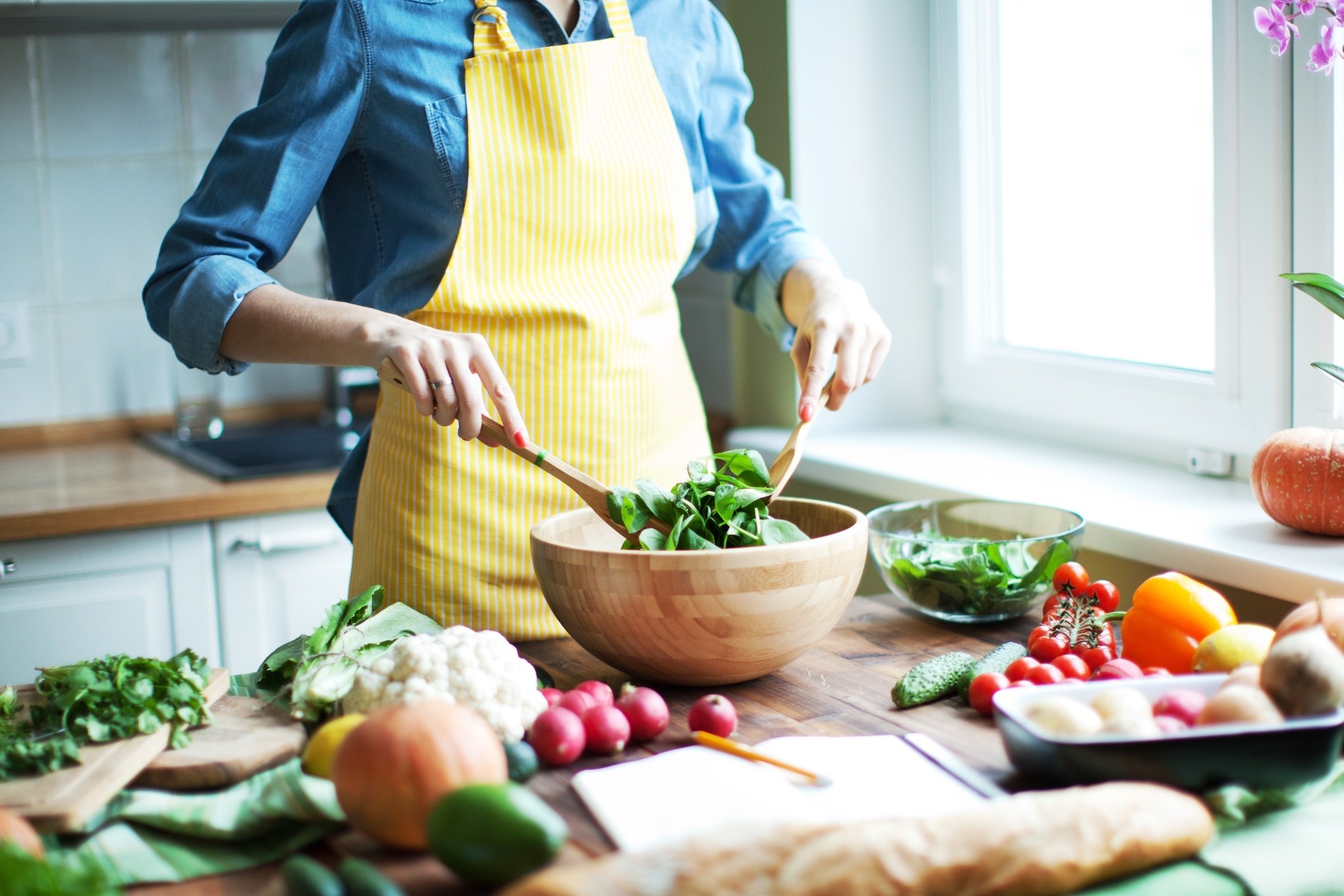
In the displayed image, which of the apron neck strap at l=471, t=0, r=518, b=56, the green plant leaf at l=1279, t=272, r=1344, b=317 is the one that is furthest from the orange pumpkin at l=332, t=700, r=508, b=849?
the green plant leaf at l=1279, t=272, r=1344, b=317

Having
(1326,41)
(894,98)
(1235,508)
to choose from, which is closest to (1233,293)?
(1235,508)

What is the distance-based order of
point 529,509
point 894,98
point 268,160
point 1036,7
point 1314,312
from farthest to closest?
point 894,98
point 1036,7
point 1314,312
point 529,509
point 268,160

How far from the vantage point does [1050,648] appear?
1.08 m

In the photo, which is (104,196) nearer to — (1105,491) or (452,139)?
(452,139)

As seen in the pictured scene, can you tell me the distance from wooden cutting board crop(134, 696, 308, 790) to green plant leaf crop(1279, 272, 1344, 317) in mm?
970

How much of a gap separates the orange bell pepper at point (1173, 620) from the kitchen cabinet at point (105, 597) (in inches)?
56.5

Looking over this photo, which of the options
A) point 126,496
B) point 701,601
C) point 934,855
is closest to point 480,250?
point 701,601

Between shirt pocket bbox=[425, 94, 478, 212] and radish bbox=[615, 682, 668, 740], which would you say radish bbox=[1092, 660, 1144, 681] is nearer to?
radish bbox=[615, 682, 668, 740]

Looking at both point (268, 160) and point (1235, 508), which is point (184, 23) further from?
point (1235, 508)

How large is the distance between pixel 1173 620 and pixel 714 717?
1.33 feet

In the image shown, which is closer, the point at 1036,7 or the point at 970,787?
the point at 970,787

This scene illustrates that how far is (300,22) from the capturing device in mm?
1245

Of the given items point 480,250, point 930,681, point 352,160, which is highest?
point 352,160

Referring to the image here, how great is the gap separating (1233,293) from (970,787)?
94 centimetres
